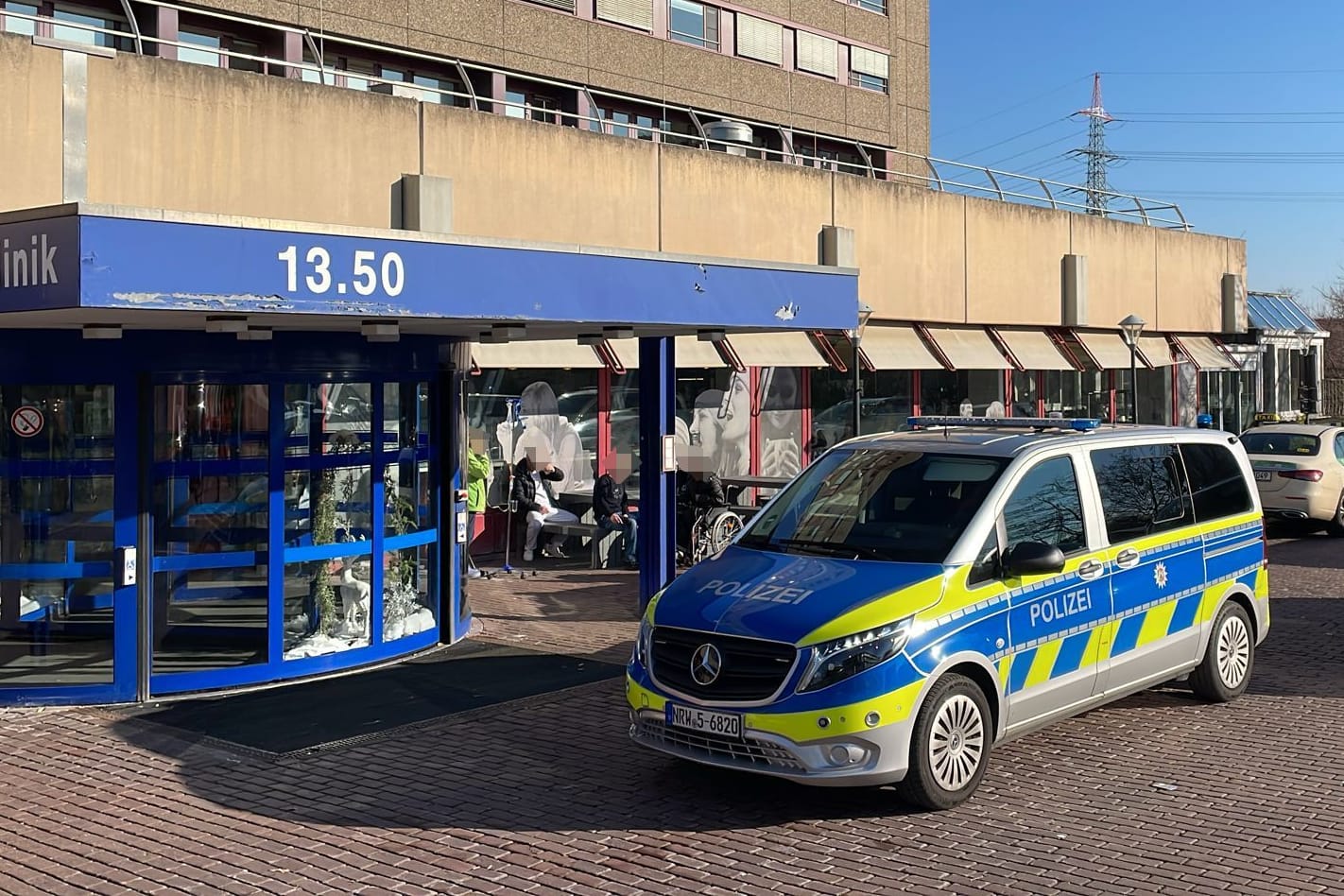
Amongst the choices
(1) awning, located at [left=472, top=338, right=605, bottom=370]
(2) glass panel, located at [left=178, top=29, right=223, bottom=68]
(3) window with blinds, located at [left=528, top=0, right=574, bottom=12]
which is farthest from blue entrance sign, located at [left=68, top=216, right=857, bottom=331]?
(3) window with blinds, located at [left=528, top=0, right=574, bottom=12]

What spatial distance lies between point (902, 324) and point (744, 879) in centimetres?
2007

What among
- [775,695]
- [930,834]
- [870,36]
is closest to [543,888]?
[775,695]

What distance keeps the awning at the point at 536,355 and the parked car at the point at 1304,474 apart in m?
9.66

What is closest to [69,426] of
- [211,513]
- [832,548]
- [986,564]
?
[211,513]

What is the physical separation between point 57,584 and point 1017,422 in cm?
649

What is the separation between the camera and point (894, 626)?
6.77m

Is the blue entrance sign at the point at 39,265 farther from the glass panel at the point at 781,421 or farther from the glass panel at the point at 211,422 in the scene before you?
the glass panel at the point at 781,421

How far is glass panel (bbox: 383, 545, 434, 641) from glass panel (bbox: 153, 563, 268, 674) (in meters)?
1.09

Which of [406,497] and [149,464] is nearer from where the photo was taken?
[149,464]

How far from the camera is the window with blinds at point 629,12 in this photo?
104ft

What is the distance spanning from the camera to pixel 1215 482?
9.38 metres

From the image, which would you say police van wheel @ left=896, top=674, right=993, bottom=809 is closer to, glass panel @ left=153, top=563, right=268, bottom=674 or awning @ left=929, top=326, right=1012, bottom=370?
glass panel @ left=153, top=563, right=268, bottom=674

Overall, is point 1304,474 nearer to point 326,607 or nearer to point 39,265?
point 326,607

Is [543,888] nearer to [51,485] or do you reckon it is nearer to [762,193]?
[51,485]
